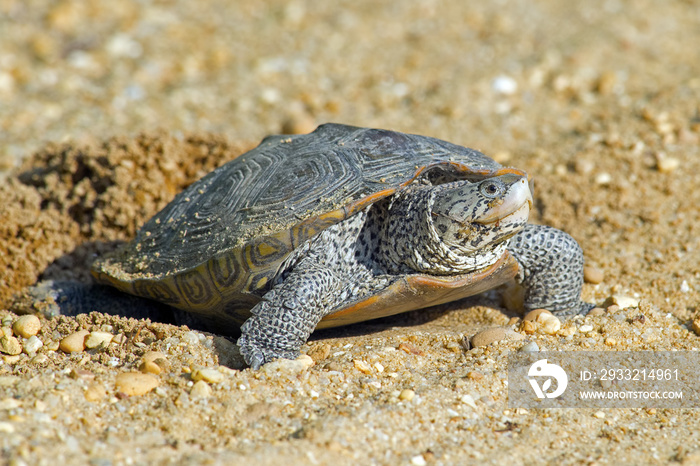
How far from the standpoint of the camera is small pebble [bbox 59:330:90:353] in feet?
9.82

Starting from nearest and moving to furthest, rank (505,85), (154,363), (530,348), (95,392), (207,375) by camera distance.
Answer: (95,392) → (207,375) → (154,363) → (530,348) → (505,85)

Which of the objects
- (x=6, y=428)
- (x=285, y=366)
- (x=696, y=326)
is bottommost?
(x=696, y=326)

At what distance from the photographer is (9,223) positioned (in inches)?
163

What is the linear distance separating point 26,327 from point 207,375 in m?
1.18

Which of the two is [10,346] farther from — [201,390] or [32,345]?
[201,390]

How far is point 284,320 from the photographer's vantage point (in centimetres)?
292

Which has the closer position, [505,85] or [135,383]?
[135,383]

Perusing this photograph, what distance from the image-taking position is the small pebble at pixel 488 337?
3074 millimetres

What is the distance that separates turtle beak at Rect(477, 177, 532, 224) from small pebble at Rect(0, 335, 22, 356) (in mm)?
2382

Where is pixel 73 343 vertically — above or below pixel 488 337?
above

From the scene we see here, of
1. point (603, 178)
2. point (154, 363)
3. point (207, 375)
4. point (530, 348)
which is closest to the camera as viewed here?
point (207, 375)

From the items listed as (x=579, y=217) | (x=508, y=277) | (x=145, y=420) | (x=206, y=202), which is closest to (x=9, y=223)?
(x=206, y=202)

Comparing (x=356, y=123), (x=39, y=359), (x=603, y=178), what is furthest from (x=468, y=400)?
(x=356, y=123)

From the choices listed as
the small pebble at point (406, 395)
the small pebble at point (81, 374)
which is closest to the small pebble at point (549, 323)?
the small pebble at point (406, 395)
